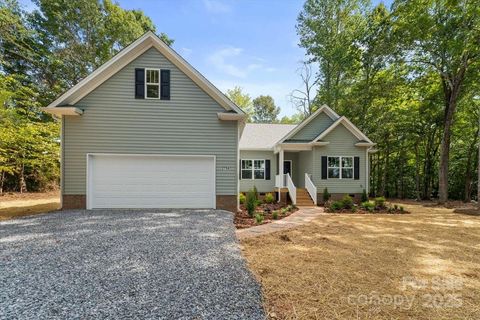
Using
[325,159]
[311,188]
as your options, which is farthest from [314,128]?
[311,188]

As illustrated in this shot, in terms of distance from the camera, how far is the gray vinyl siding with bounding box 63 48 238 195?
30.5 ft

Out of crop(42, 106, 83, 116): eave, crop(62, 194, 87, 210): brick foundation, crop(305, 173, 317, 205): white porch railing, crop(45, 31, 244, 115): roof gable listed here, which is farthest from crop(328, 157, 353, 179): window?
crop(42, 106, 83, 116): eave

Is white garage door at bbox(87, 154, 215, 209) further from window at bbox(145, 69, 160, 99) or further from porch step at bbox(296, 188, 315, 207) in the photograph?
porch step at bbox(296, 188, 315, 207)

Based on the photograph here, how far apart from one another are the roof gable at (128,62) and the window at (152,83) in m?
0.78

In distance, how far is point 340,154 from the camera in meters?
14.3

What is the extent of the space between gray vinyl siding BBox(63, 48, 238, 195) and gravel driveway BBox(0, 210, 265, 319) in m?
3.30

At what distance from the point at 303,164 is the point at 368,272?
11.8m

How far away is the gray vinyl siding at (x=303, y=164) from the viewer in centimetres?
1453

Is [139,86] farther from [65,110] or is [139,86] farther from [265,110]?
[265,110]

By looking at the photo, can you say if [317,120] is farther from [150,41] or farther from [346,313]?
[346,313]

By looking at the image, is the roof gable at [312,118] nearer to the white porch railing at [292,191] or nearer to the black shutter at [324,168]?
the black shutter at [324,168]

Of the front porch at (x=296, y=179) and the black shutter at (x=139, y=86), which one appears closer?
Answer: the black shutter at (x=139, y=86)

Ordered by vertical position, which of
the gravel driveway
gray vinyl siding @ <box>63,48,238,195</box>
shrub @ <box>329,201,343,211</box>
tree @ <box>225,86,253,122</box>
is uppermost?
tree @ <box>225,86,253,122</box>

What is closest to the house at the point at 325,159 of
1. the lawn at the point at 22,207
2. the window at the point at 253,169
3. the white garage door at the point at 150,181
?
the window at the point at 253,169
